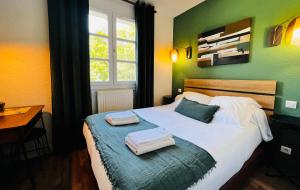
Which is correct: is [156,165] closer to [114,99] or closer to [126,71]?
[114,99]

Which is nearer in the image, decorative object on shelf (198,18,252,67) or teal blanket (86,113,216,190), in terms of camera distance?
teal blanket (86,113,216,190)

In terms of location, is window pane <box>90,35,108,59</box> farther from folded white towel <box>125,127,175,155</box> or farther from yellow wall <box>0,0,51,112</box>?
folded white towel <box>125,127,175,155</box>

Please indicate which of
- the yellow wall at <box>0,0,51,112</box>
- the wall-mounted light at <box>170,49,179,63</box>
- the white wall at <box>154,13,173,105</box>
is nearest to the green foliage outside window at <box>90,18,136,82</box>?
the white wall at <box>154,13,173,105</box>

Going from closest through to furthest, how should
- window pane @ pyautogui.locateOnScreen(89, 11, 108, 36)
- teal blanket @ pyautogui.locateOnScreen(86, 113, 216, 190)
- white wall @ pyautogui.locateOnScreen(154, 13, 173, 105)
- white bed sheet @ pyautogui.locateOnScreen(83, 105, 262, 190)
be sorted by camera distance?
teal blanket @ pyautogui.locateOnScreen(86, 113, 216, 190), white bed sheet @ pyautogui.locateOnScreen(83, 105, 262, 190), window pane @ pyautogui.locateOnScreen(89, 11, 108, 36), white wall @ pyautogui.locateOnScreen(154, 13, 173, 105)

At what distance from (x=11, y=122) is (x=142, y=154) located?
1.35 meters

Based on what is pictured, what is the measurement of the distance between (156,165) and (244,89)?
2024 millimetres

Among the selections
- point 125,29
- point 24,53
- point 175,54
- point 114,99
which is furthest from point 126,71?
point 24,53

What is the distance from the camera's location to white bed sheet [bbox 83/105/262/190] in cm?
112

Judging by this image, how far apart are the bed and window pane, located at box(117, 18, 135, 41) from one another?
163 centimetres

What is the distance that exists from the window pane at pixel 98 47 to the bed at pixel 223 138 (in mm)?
1347

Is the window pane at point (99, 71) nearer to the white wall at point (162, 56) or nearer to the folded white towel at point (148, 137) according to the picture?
the white wall at point (162, 56)

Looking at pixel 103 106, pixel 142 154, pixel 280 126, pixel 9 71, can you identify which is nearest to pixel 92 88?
pixel 103 106

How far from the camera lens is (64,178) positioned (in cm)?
178

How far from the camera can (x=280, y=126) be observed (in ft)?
5.75
